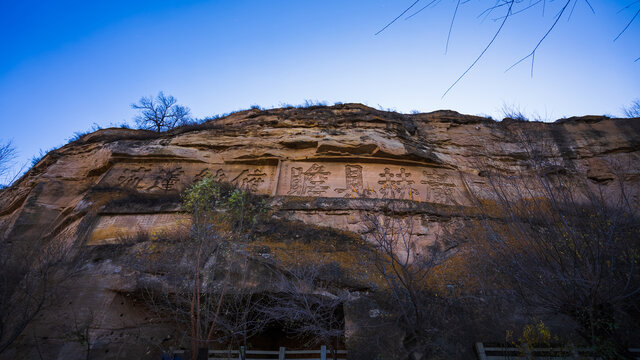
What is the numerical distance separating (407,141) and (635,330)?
7.03 m

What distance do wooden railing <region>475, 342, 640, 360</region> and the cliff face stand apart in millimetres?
3209

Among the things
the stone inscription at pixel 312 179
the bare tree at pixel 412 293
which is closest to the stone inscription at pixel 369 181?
the stone inscription at pixel 312 179

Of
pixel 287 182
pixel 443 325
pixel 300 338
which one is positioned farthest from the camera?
pixel 287 182

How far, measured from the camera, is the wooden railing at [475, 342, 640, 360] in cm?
527

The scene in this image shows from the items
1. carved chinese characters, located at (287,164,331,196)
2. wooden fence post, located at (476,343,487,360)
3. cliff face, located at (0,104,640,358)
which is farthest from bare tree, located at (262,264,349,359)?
carved chinese characters, located at (287,164,331,196)

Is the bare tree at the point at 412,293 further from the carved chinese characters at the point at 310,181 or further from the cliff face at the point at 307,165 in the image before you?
the carved chinese characters at the point at 310,181

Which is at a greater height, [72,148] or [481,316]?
[72,148]

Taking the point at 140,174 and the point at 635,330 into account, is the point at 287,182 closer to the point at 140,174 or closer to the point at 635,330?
the point at 140,174

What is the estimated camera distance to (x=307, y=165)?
1061 cm

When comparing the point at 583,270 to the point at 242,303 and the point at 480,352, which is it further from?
the point at 242,303

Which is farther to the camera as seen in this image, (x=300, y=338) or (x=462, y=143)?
(x=462, y=143)

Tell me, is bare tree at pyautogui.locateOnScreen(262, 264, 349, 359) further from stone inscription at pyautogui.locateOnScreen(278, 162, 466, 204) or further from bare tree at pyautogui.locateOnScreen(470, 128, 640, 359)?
stone inscription at pyautogui.locateOnScreen(278, 162, 466, 204)

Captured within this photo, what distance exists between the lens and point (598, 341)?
13.8ft

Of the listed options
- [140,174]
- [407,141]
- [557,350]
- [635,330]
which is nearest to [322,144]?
[407,141]
